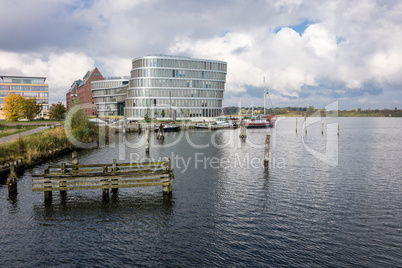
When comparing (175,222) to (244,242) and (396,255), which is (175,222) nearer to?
(244,242)

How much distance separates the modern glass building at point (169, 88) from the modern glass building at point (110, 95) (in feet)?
74.8

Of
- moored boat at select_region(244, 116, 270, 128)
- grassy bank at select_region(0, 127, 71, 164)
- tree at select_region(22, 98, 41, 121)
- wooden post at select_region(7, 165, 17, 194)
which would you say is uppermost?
tree at select_region(22, 98, 41, 121)

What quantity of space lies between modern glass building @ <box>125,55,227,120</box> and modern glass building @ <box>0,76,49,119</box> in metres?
51.1

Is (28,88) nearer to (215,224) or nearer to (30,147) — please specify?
(30,147)

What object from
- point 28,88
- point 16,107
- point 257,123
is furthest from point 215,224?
point 28,88

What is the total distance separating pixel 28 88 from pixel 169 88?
79.5 m

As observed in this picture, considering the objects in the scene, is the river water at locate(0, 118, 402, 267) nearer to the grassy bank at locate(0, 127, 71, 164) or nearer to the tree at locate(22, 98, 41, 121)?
the grassy bank at locate(0, 127, 71, 164)

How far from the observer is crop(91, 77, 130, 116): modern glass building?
507 feet

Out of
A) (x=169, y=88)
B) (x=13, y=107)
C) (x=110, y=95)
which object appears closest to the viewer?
(x=13, y=107)

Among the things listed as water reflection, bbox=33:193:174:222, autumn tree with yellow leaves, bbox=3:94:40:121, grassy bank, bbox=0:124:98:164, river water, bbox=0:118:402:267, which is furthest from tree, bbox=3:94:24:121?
water reflection, bbox=33:193:174:222

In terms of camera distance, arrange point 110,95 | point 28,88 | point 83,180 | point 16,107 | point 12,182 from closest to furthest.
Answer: point 83,180 → point 12,182 → point 16,107 → point 28,88 → point 110,95

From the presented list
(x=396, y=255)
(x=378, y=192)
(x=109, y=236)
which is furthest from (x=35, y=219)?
(x=378, y=192)

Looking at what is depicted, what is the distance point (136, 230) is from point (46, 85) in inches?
6367

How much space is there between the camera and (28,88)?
150 metres
